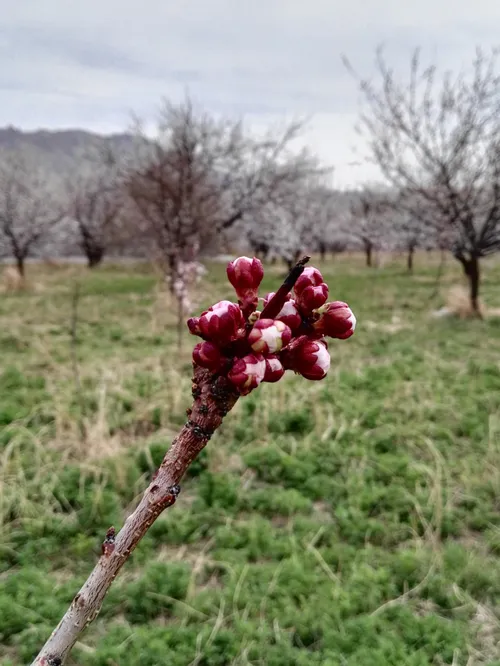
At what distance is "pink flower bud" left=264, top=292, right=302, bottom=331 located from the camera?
739mm

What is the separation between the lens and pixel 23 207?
86.7 feet

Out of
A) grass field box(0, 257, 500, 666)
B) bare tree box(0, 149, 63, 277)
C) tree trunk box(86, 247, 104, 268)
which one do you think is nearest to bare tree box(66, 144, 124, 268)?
tree trunk box(86, 247, 104, 268)

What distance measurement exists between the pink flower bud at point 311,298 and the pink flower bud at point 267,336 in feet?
0.26

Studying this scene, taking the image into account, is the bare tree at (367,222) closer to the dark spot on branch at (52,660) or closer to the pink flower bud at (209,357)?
the pink flower bud at (209,357)

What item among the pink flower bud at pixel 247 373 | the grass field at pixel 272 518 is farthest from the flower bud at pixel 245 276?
the grass field at pixel 272 518

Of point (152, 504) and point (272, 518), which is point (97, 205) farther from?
point (152, 504)

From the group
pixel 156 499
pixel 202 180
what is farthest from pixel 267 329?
pixel 202 180

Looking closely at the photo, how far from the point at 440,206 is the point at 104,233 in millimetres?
21298

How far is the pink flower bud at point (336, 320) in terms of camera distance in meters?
0.73

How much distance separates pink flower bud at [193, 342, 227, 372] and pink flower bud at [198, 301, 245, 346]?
0.03ft

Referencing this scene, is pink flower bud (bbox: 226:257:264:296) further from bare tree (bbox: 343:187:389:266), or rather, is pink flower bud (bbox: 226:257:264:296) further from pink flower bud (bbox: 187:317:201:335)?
bare tree (bbox: 343:187:389:266)

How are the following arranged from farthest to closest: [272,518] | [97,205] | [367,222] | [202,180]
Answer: [367,222]
[97,205]
[202,180]
[272,518]

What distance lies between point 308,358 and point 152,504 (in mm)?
276

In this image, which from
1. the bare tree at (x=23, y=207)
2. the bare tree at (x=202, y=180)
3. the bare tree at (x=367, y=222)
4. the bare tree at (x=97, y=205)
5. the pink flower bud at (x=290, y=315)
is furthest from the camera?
the bare tree at (x=97, y=205)
